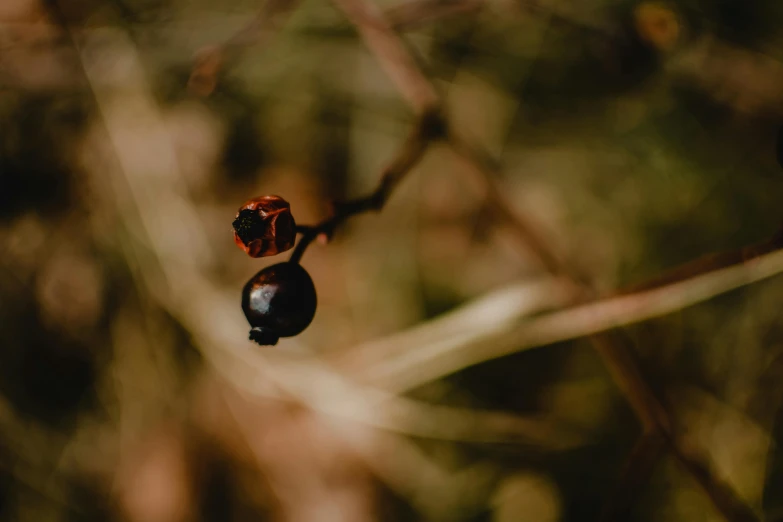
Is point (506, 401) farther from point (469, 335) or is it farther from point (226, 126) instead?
point (226, 126)

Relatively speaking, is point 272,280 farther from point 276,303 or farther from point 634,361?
point 634,361

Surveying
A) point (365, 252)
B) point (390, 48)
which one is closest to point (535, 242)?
point (365, 252)

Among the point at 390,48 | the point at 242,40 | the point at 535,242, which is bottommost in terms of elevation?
the point at 535,242

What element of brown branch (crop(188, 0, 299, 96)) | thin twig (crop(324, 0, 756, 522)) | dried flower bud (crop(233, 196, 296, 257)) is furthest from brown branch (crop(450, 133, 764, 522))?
brown branch (crop(188, 0, 299, 96))

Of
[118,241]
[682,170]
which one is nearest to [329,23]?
[118,241]

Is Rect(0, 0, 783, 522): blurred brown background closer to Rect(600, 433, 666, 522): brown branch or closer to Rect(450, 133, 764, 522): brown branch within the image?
Rect(450, 133, 764, 522): brown branch
